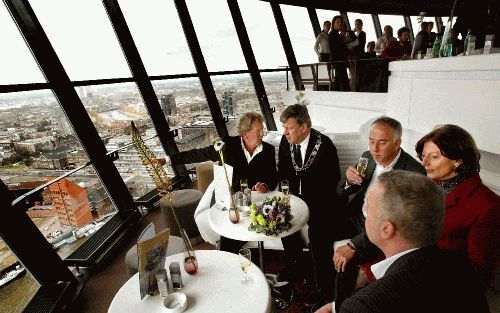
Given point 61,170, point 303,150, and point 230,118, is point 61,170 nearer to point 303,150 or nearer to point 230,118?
point 303,150

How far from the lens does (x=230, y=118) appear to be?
569 cm

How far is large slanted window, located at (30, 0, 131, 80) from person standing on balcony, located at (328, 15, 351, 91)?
408 centimetres

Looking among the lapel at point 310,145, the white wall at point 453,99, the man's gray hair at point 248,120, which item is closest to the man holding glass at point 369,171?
the lapel at point 310,145

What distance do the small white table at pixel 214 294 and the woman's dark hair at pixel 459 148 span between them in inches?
48.6

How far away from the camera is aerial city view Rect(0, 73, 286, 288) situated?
2.55 metres

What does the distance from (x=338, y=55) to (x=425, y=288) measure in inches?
229

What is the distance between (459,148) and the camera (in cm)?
156

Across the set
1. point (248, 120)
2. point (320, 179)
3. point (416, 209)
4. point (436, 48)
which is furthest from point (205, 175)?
point (416, 209)

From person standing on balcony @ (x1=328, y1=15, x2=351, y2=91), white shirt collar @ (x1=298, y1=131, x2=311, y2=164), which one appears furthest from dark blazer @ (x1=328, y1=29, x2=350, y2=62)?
white shirt collar @ (x1=298, y1=131, x2=311, y2=164)

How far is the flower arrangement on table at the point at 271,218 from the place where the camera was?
1.93m

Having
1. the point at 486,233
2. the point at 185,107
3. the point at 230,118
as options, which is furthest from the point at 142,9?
the point at 486,233

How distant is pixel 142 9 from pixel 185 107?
1532 mm

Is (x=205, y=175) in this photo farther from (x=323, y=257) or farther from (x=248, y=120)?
(x=323, y=257)

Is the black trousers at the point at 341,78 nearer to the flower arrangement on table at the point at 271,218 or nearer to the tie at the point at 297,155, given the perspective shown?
the tie at the point at 297,155
